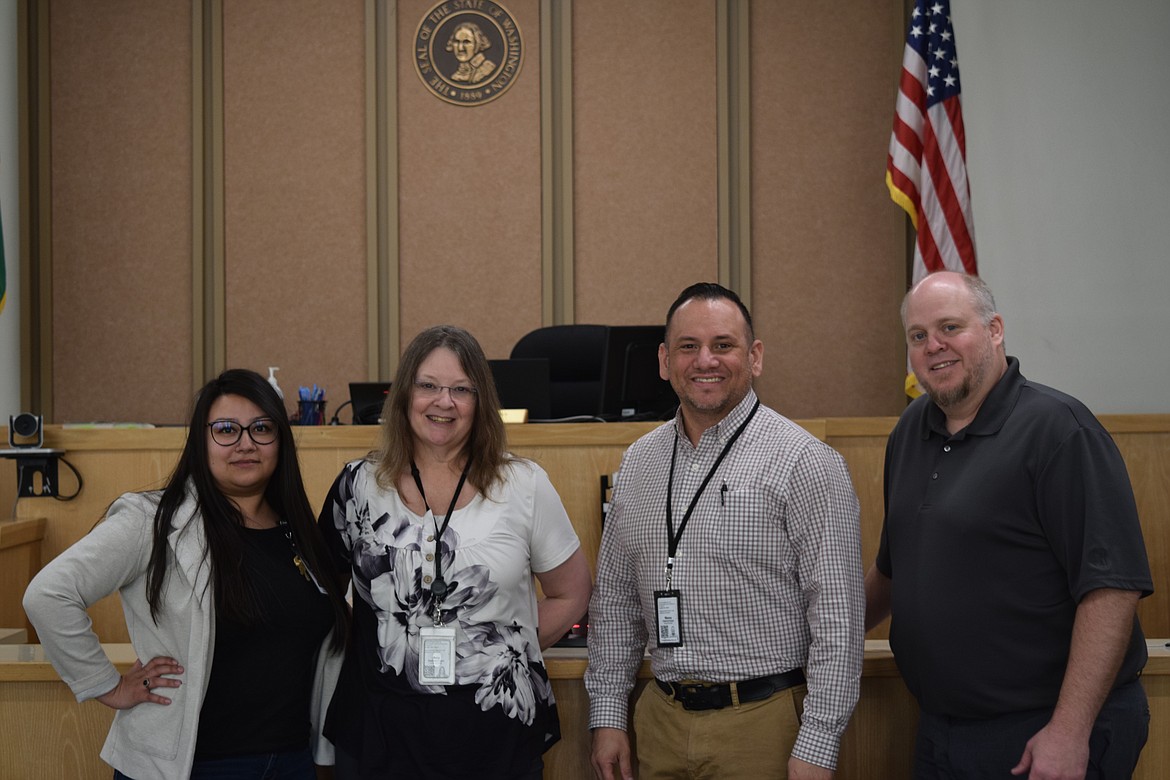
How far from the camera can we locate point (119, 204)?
5945mm

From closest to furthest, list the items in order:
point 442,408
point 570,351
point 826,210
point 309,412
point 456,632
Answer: point 456,632, point 442,408, point 309,412, point 570,351, point 826,210

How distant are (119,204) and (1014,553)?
5454 millimetres

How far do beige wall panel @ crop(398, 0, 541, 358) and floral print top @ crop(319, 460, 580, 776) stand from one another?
13.2 feet

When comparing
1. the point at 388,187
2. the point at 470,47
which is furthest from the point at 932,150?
the point at 388,187

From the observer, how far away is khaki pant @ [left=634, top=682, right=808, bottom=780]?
5.99ft

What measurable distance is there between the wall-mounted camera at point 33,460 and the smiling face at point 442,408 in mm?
1883

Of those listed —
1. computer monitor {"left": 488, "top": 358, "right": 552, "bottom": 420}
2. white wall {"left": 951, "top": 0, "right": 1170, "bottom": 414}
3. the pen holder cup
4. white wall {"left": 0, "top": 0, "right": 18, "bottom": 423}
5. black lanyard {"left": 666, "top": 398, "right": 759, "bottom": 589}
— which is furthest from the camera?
white wall {"left": 0, "top": 0, "right": 18, "bottom": 423}

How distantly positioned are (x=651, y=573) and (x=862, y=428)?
1.94 metres

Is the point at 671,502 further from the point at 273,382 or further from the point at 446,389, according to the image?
the point at 273,382

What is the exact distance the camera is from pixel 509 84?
19.5 ft

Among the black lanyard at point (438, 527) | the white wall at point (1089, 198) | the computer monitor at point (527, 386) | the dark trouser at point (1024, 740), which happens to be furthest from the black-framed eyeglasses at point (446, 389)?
the white wall at point (1089, 198)

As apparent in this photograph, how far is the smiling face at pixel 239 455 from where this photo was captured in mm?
1948

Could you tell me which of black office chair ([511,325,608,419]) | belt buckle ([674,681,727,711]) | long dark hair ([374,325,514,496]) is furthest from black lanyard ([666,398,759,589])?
black office chair ([511,325,608,419])

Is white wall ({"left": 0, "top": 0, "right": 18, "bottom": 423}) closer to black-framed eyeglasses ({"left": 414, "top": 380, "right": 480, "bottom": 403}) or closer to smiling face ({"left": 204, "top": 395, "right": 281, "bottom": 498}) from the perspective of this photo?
smiling face ({"left": 204, "top": 395, "right": 281, "bottom": 498})
